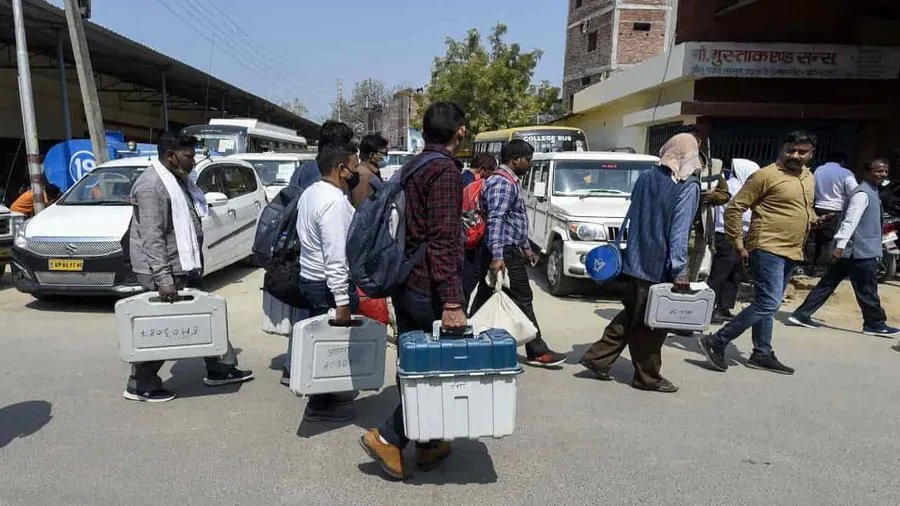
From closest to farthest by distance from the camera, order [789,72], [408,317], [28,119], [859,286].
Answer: [408,317] < [859,286] < [28,119] < [789,72]

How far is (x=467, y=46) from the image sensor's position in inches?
1286

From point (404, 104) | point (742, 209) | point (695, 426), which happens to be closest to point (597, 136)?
point (742, 209)


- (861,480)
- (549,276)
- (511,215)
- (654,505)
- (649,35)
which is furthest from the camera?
(649,35)

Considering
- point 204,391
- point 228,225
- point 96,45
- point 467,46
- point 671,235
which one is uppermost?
point 467,46

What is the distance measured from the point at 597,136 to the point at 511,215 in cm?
1914

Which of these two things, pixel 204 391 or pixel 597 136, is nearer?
pixel 204 391

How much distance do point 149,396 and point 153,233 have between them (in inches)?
43.3

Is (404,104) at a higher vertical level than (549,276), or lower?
higher

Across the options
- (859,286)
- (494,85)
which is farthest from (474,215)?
(494,85)

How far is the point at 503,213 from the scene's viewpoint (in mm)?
4598

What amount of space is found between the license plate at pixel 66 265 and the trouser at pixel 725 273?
6537mm

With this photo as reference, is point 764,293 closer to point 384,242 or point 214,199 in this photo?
point 384,242

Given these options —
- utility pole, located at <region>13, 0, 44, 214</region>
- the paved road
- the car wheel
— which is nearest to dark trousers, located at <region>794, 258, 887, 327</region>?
the paved road

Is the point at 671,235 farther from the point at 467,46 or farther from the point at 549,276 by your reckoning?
the point at 467,46
